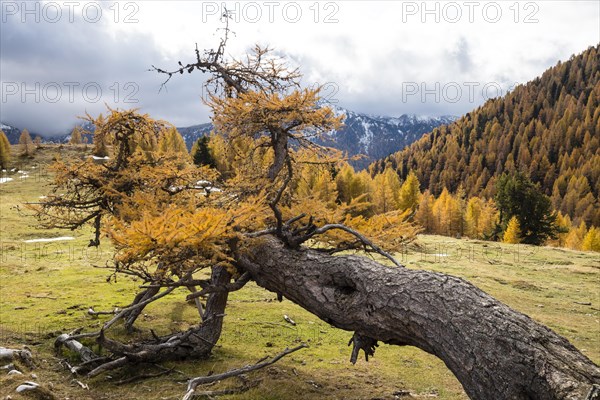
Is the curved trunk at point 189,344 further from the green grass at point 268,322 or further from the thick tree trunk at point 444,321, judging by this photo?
the thick tree trunk at point 444,321

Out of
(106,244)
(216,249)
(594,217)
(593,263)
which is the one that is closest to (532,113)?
(594,217)

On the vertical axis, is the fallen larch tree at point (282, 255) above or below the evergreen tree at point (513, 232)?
above

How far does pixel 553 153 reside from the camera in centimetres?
16650

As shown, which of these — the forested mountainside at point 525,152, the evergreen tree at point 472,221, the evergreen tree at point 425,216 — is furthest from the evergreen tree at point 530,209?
the forested mountainside at point 525,152

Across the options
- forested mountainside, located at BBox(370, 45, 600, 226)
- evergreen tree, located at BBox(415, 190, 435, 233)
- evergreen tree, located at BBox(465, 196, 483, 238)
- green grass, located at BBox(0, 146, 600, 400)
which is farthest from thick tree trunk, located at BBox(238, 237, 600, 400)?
forested mountainside, located at BBox(370, 45, 600, 226)

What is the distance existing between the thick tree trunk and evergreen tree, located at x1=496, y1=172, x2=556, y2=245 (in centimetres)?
4950

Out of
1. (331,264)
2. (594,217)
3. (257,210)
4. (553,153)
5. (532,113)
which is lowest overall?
(594,217)

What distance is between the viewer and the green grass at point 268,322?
8148 mm

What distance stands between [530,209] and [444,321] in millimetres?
51535

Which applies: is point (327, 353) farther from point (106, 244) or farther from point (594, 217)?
point (594, 217)

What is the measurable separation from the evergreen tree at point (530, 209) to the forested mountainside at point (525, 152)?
329 ft

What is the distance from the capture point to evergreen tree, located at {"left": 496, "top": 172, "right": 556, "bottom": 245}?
4891 centimetres

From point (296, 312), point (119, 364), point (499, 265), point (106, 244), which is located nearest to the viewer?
point (119, 364)

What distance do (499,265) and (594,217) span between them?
121 metres
